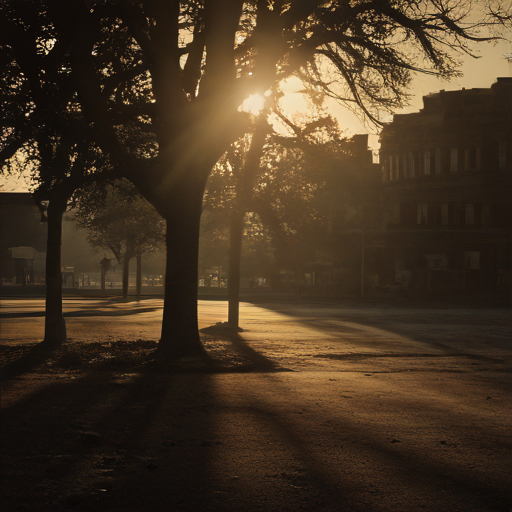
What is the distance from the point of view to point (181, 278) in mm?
12000

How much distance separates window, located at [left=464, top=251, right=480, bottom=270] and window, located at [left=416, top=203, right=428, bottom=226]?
4444mm

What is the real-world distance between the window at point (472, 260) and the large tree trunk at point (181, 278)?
1744 inches

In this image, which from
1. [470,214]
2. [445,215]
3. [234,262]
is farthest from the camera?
[445,215]

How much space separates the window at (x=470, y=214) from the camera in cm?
5262

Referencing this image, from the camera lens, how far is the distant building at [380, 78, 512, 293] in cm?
5178

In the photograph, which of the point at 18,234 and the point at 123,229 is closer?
the point at 123,229

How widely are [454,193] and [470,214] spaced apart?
86.6 inches

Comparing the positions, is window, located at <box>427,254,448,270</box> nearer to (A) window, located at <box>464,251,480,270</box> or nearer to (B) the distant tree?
(A) window, located at <box>464,251,480,270</box>

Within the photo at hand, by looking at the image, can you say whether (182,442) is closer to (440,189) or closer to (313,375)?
(313,375)

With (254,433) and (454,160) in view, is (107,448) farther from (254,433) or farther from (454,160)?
(454,160)

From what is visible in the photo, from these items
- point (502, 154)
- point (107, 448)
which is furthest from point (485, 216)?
point (107, 448)

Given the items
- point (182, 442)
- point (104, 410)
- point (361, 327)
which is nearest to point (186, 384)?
point (104, 410)

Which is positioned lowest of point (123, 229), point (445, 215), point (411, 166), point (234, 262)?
point (234, 262)

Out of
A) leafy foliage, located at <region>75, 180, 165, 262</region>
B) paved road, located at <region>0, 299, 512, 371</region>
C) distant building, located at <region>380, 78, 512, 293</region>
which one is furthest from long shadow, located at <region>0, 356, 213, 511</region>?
distant building, located at <region>380, 78, 512, 293</region>
